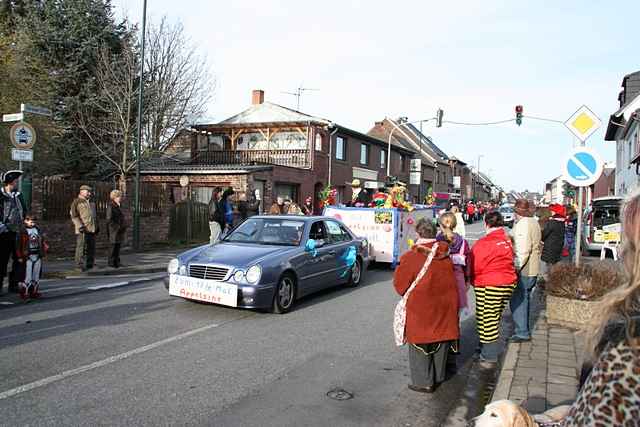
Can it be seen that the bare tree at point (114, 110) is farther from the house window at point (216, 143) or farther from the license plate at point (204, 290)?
the license plate at point (204, 290)

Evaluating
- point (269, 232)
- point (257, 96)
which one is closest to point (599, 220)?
point (269, 232)

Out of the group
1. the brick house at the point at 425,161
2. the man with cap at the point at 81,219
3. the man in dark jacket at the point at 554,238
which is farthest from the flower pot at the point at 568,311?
the brick house at the point at 425,161

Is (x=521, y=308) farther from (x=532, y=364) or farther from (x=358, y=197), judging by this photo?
(x=358, y=197)

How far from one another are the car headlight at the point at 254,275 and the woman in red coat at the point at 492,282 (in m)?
2.88

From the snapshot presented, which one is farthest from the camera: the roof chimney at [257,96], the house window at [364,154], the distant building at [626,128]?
the roof chimney at [257,96]

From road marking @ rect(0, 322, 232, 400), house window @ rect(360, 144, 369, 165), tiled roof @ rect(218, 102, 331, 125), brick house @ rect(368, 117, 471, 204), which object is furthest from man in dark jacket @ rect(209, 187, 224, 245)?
brick house @ rect(368, 117, 471, 204)

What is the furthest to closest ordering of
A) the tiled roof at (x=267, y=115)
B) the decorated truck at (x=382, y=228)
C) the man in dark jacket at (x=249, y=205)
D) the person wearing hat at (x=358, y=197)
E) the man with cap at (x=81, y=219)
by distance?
the tiled roof at (x=267, y=115) < the man in dark jacket at (x=249, y=205) < the person wearing hat at (x=358, y=197) < the decorated truck at (x=382, y=228) < the man with cap at (x=81, y=219)

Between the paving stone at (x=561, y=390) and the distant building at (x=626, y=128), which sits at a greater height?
the distant building at (x=626, y=128)

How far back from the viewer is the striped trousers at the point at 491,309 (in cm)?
525

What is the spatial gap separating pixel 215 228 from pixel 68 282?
14.0 ft

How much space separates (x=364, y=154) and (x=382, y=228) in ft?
78.3

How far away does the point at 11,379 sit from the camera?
14.4 feet

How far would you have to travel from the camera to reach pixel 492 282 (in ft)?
17.3

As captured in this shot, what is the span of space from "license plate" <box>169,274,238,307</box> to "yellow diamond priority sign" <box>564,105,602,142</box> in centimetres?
562
